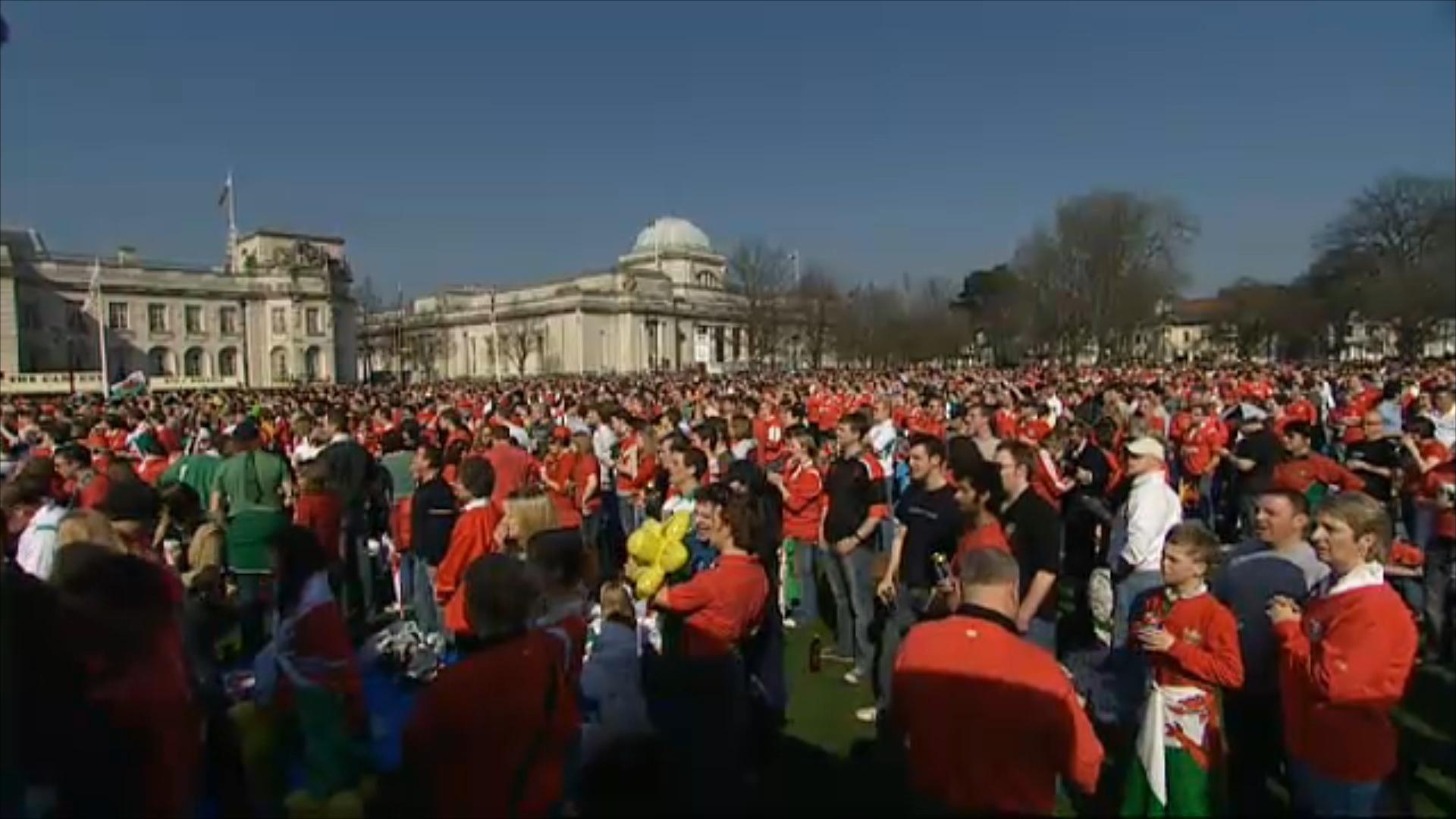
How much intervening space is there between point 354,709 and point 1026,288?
71702 mm

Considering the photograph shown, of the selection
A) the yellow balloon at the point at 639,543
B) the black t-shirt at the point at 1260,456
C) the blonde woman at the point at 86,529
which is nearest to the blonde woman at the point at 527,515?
the yellow balloon at the point at 639,543

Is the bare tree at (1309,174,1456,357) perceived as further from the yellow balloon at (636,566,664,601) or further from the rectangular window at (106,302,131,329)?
the rectangular window at (106,302,131,329)

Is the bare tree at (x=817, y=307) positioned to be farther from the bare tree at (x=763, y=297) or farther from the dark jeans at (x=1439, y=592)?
the dark jeans at (x=1439, y=592)

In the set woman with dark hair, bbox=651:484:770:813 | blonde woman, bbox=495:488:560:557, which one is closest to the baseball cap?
woman with dark hair, bbox=651:484:770:813

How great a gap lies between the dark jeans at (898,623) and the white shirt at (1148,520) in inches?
48.7

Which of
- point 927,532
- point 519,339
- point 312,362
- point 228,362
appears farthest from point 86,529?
point 519,339

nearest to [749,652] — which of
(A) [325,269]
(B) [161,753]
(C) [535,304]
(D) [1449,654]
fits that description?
(B) [161,753]

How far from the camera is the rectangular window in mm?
81750

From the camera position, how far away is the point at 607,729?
13.8ft

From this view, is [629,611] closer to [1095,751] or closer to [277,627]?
[277,627]

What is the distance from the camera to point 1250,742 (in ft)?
15.1

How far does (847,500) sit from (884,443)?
420 cm

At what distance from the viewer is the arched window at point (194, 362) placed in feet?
281

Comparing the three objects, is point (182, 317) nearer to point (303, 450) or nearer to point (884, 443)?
point (303, 450)
